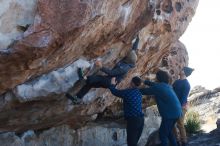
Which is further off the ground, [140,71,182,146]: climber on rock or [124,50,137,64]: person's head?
[124,50,137,64]: person's head

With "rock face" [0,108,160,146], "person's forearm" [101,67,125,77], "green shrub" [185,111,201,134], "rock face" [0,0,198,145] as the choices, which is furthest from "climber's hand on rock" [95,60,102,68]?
"green shrub" [185,111,201,134]

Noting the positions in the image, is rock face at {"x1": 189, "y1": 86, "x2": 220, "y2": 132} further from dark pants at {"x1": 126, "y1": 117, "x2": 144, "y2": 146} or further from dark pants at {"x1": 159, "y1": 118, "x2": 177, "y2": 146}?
dark pants at {"x1": 126, "y1": 117, "x2": 144, "y2": 146}

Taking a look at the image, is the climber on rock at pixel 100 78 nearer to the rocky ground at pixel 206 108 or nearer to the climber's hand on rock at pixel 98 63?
the climber's hand on rock at pixel 98 63

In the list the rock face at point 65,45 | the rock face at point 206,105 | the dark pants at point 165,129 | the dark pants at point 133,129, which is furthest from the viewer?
the rock face at point 206,105

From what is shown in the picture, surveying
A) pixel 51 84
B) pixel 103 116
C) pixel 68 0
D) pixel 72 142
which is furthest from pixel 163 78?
pixel 103 116

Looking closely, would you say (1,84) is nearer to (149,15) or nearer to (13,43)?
(13,43)

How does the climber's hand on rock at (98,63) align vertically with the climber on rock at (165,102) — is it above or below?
above

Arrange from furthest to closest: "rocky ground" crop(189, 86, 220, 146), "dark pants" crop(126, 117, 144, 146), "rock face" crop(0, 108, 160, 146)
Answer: "rocky ground" crop(189, 86, 220, 146) < "rock face" crop(0, 108, 160, 146) < "dark pants" crop(126, 117, 144, 146)

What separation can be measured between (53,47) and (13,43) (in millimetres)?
762

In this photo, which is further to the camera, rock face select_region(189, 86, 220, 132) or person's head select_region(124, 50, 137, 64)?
rock face select_region(189, 86, 220, 132)

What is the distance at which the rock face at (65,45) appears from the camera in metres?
8.32

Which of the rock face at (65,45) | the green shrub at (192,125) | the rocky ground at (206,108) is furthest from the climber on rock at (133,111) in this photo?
the green shrub at (192,125)

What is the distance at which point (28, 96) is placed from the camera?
9773 millimetres

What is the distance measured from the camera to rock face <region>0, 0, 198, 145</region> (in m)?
8.32
